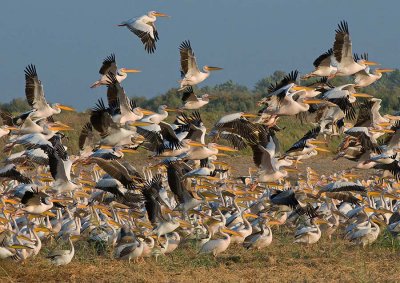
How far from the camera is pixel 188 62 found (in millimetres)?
14133

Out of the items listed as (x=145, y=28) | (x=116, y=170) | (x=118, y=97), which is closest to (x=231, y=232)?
(x=116, y=170)

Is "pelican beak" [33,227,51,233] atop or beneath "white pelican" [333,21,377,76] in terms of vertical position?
beneath

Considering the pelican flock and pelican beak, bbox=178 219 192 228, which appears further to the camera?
pelican beak, bbox=178 219 192 228

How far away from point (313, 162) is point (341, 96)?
417 inches

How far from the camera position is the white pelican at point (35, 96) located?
12.3 meters

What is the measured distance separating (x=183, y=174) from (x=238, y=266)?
6.94 ft

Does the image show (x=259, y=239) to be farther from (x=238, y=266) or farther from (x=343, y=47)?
(x=343, y=47)

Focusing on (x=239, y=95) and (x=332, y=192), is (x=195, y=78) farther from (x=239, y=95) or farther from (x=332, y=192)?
(x=239, y=95)

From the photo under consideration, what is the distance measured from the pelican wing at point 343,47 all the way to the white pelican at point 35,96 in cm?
365

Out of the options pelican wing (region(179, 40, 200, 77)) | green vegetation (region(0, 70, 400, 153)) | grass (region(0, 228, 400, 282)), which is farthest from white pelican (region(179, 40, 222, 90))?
green vegetation (region(0, 70, 400, 153))

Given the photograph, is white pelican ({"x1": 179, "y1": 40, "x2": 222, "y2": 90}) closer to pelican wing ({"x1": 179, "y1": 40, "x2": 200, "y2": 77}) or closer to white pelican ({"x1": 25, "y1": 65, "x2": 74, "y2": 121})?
pelican wing ({"x1": 179, "y1": 40, "x2": 200, "y2": 77})

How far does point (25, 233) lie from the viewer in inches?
449

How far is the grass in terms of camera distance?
948 cm

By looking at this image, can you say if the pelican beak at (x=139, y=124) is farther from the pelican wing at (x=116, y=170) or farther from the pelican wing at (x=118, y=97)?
the pelican wing at (x=116, y=170)
